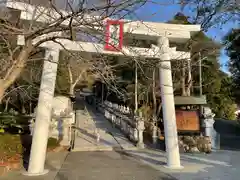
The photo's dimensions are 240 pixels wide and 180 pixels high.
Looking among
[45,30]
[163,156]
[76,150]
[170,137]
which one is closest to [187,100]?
[163,156]

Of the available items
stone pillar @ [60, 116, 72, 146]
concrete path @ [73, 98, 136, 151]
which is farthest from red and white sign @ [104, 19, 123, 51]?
stone pillar @ [60, 116, 72, 146]

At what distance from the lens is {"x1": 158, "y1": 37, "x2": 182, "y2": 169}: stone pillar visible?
7672 mm

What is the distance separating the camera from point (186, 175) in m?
6.82

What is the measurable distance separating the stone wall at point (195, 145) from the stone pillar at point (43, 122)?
Result: 5.70 metres

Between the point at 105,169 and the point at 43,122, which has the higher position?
the point at 43,122

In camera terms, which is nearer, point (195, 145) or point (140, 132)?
point (195, 145)

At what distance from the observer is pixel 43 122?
7.16 meters

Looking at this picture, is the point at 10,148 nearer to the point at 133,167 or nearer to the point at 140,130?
the point at 133,167

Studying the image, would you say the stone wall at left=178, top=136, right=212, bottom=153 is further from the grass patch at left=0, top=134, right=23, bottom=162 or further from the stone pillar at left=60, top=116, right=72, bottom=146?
the grass patch at left=0, top=134, right=23, bottom=162

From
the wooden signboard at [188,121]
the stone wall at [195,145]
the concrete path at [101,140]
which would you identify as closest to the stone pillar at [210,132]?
the wooden signboard at [188,121]

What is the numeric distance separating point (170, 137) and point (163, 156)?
6.96 ft

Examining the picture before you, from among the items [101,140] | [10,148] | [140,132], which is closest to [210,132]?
[140,132]

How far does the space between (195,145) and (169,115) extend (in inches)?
134

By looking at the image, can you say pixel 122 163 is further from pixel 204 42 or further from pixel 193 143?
pixel 204 42
